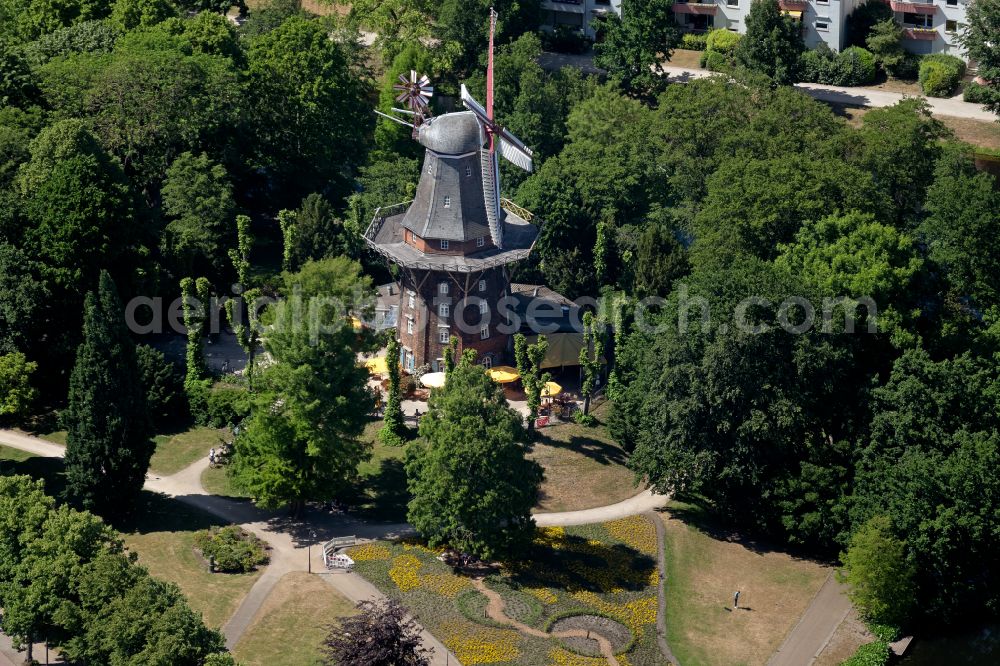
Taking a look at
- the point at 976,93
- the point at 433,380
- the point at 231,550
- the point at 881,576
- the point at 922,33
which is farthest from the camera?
the point at 922,33

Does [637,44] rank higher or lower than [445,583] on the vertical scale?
higher

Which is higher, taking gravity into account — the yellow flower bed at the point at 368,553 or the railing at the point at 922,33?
the railing at the point at 922,33

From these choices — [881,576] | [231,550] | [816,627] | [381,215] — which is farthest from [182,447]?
[881,576]

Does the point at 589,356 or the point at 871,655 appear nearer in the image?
the point at 871,655

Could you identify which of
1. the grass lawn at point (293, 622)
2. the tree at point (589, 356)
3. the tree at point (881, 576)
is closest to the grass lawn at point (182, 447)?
the grass lawn at point (293, 622)

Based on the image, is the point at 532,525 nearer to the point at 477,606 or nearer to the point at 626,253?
the point at 477,606

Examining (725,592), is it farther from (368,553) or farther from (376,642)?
(376,642)

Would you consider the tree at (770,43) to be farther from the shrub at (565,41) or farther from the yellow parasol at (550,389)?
the yellow parasol at (550,389)
